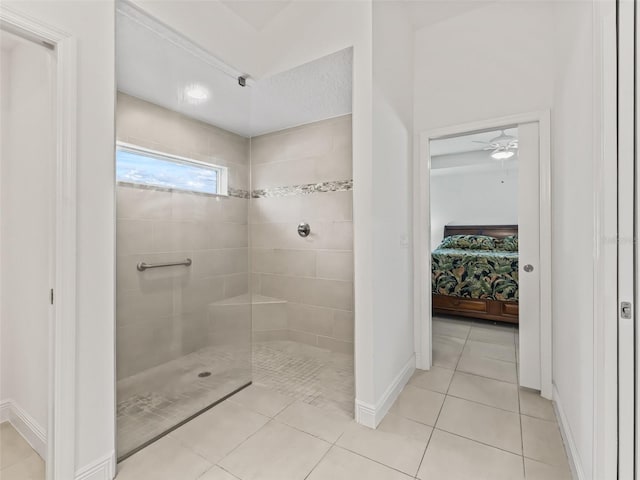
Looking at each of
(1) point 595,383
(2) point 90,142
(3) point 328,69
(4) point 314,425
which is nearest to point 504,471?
(1) point 595,383

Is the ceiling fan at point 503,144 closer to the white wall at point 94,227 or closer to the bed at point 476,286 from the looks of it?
the bed at point 476,286

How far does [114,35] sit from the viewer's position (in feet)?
4.58

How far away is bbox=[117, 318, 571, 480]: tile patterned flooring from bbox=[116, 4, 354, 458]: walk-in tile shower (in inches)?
6.6

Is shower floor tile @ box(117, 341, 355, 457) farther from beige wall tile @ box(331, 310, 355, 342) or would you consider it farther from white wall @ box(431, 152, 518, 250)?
white wall @ box(431, 152, 518, 250)

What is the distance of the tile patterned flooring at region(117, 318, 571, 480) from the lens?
57.5 inches

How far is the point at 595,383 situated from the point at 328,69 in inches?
90.6

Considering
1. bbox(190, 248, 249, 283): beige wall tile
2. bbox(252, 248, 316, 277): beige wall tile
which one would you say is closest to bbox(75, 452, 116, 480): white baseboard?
bbox(190, 248, 249, 283): beige wall tile

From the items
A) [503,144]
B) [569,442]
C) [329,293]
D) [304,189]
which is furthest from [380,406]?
[503,144]

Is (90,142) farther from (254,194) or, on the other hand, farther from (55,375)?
(254,194)

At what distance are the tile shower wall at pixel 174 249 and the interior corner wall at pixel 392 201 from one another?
1.16 m

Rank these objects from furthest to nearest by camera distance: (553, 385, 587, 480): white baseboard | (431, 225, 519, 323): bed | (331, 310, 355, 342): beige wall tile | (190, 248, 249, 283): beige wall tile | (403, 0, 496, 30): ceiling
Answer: (431, 225, 519, 323): bed < (331, 310, 355, 342): beige wall tile < (403, 0, 496, 30): ceiling < (190, 248, 249, 283): beige wall tile < (553, 385, 587, 480): white baseboard

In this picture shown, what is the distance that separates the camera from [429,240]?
8.30ft

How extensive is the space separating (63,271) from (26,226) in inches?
21.1

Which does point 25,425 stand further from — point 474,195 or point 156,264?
point 474,195
